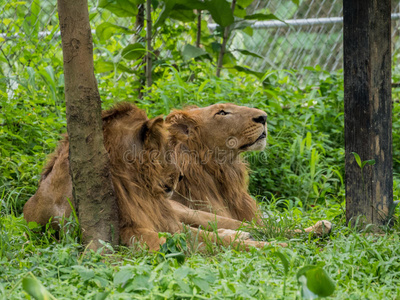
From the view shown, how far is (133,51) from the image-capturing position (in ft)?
18.7

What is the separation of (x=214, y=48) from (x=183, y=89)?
3.55 feet

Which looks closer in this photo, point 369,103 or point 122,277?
point 122,277

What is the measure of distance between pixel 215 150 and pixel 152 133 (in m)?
1.14

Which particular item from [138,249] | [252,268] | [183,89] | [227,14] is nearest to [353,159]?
Answer: [252,268]

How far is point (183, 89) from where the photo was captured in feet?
17.4

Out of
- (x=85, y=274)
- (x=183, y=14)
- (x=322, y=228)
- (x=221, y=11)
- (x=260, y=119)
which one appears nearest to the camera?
(x=85, y=274)

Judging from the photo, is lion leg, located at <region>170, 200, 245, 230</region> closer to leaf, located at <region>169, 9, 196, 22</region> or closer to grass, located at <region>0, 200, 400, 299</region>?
grass, located at <region>0, 200, 400, 299</region>

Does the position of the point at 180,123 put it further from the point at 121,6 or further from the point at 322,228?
the point at 121,6

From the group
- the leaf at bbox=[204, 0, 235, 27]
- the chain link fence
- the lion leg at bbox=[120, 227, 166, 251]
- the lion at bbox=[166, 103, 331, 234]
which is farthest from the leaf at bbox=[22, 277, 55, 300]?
the leaf at bbox=[204, 0, 235, 27]

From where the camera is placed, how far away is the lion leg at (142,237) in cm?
279

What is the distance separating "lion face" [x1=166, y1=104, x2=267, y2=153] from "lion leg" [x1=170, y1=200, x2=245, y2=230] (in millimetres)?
612

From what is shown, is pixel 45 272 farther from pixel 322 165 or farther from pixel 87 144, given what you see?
pixel 322 165

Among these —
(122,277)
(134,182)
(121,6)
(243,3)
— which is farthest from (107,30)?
(122,277)

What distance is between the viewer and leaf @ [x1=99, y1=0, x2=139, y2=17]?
215 inches
